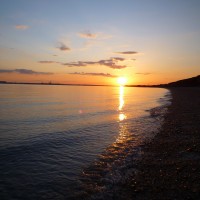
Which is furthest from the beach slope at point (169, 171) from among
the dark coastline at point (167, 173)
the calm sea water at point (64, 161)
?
the calm sea water at point (64, 161)

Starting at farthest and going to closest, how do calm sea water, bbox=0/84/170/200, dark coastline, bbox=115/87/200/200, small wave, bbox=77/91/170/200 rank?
calm sea water, bbox=0/84/170/200 → small wave, bbox=77/91/170/200 → dark coastline, bbox=115/87/200/200

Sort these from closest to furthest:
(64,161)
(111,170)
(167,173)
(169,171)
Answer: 1. (167,173)
2. (169,171)
3. (111,170)
4. (64,161)

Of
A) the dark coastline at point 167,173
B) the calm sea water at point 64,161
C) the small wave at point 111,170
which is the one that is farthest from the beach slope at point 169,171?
the calm sea water at point 64,161

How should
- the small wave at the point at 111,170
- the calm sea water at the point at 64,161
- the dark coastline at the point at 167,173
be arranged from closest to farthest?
the dark coastline at the point at 167,173 → the small wave at the point at 111,170 → the calm sea water at the point at 64,161

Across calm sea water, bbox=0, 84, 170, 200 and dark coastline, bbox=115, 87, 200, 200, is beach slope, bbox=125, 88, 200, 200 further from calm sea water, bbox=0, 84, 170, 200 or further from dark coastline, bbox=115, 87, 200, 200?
calm sea water, bbox=0, 84, 170, 200

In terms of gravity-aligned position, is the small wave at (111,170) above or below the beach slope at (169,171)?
below

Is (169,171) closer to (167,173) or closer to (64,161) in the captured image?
(167,173)

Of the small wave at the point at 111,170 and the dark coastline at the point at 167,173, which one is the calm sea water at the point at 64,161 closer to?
the small wave at the point at 111,170

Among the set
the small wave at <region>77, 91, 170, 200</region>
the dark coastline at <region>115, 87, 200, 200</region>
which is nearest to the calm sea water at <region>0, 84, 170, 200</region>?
the small wave at <region>77, 91, 170, 200</region>

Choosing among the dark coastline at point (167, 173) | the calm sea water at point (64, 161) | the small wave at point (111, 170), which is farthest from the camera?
the calm sea water at point (64, 161)

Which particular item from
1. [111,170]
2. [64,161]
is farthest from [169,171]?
[64,161]

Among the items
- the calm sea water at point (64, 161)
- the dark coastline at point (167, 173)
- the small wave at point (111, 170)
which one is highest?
the dark coastline at point (167, 173)

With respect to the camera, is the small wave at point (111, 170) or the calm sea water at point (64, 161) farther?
the calm sea water at point (64, 161)

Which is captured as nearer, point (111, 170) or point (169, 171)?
point (169, 171)
